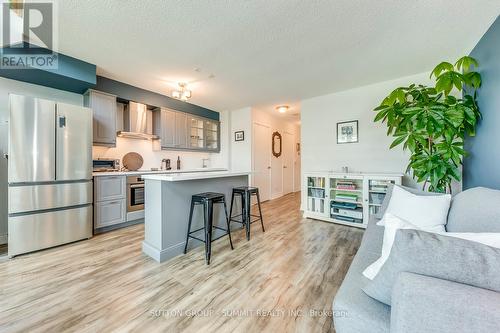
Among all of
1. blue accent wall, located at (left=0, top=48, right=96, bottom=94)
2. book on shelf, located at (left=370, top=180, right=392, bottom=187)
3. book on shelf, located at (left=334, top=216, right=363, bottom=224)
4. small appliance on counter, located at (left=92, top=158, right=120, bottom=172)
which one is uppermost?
blue accent wall, located at (left=0, top=48, right=96, bottom=94)

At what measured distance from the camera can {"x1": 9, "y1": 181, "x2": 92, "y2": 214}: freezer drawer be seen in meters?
2.24

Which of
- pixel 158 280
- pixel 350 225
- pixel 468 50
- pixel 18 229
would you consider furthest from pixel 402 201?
pixel 18 229

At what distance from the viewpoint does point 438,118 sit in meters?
2.11

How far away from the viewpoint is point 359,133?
3.57 meters

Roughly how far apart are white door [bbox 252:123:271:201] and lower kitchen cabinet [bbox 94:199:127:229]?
2.72 m

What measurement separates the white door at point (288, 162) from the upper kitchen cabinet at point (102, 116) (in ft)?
14.6

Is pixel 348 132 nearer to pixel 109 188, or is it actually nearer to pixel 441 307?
pixel 441 307

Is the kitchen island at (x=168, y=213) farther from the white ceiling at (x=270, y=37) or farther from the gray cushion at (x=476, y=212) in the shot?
the gray cushion at (x=476, y=212)

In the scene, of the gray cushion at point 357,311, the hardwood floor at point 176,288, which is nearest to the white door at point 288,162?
the hardwood floor at point 176,288

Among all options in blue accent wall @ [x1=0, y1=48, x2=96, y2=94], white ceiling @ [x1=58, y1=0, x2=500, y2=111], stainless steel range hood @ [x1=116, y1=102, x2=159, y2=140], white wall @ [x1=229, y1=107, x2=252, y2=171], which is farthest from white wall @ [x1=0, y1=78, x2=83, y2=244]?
white wall @ [x1=229, y1=107, x2=252, y2=171]

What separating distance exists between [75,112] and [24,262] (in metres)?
1.80

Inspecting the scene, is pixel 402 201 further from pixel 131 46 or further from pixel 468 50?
pixel 131 46

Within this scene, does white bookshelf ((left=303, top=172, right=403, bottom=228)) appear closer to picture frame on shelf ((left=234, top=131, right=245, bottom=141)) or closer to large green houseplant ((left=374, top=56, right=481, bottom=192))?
large green houseplant ((left=374, top=56, right=481, bottom=192))

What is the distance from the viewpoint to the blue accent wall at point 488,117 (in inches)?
73.3
